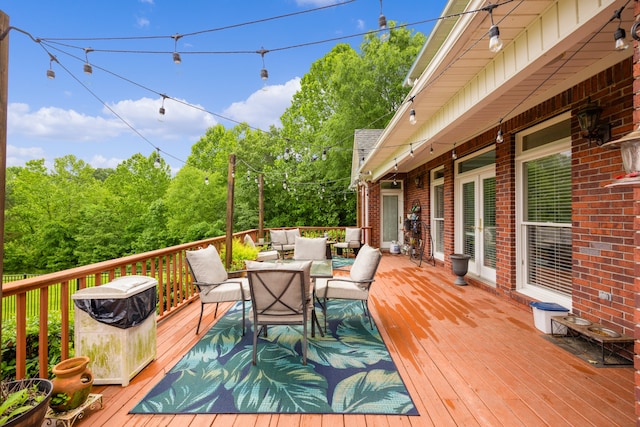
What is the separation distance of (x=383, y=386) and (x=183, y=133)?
2882 cm

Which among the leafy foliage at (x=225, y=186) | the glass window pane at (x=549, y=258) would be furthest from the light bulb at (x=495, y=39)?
the leafy foliage at (x=225, y=186)

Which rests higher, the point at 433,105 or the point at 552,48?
the point at 433,105

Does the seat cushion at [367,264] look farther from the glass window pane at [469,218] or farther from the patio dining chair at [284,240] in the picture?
the patio dining chair at [284,240]

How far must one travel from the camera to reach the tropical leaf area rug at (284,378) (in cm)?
218

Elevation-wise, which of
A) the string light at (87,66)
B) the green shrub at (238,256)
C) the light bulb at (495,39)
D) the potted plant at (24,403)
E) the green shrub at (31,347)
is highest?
the string light at (87,66)

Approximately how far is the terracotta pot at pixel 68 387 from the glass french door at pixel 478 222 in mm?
5356

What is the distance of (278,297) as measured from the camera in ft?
9.32

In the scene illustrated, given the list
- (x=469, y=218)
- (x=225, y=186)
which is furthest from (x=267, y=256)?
(x=225, y=186)

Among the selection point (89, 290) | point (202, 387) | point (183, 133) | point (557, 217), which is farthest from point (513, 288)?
point (183, 133)

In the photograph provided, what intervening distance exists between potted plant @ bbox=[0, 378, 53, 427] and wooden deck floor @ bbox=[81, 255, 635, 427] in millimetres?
471

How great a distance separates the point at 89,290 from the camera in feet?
7.84

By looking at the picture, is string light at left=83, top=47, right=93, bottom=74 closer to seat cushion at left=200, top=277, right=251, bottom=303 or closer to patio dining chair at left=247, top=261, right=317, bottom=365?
seat cushion at left=200, top=277, right=251, bottom=303

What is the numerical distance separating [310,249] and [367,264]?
108 inches

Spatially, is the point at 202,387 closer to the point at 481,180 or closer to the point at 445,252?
the point at 481,180
